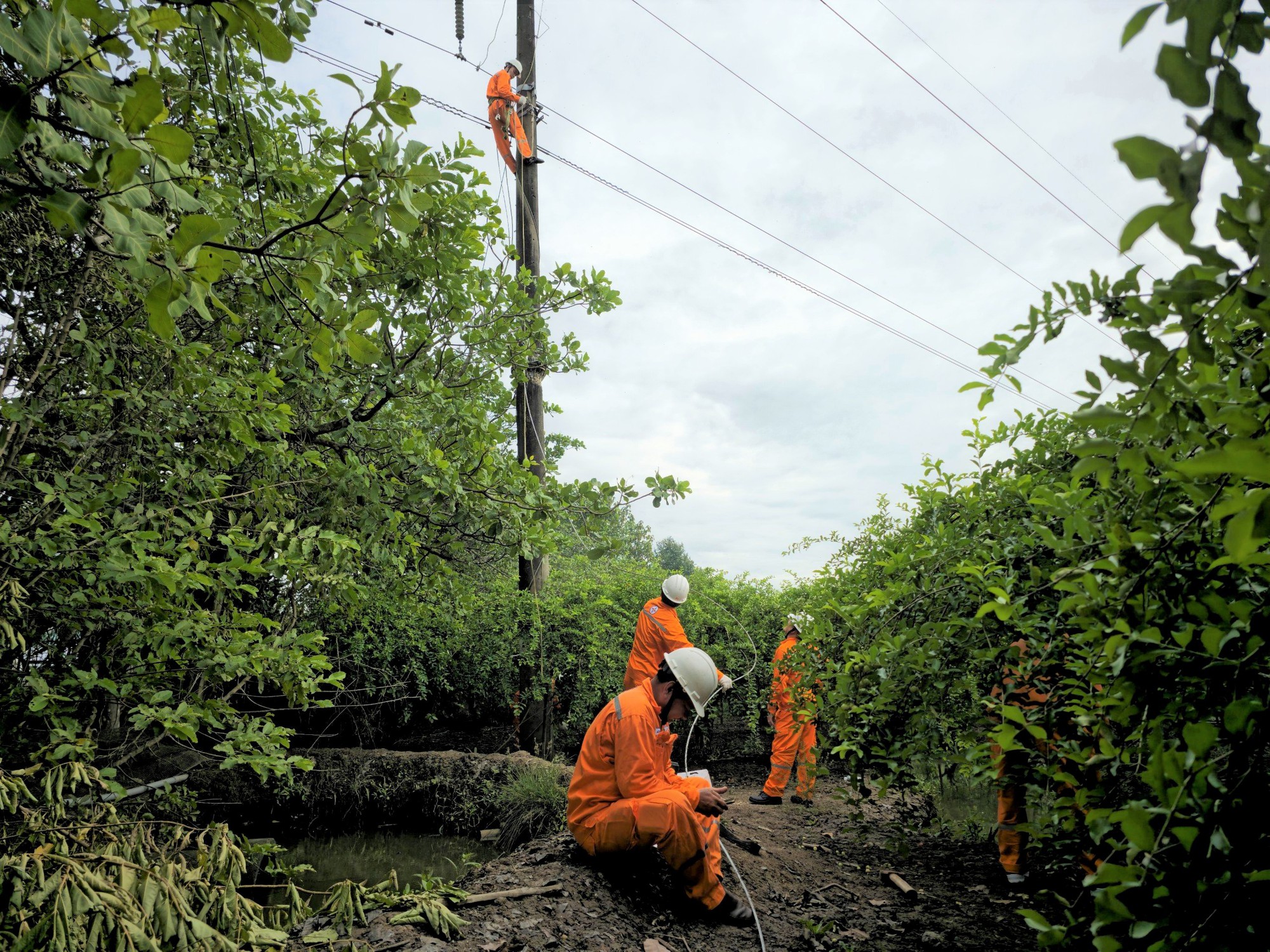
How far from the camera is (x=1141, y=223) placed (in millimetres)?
749

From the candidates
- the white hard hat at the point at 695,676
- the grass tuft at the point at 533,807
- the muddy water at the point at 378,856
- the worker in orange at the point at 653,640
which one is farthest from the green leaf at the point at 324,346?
the worker in orange at the point at 653,640

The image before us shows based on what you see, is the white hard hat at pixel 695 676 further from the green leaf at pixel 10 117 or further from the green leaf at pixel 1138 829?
the green leaf at pixel 10 117

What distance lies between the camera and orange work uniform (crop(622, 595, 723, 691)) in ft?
24.6

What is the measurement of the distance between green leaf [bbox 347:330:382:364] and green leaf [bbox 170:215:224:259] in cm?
51

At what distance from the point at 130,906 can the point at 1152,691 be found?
2.80 meters

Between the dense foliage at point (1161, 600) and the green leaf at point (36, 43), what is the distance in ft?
4.83

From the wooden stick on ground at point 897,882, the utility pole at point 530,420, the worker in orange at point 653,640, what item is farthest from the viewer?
the utility pole at point 530,420

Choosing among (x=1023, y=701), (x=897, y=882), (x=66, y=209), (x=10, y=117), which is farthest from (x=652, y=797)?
(x=10, y=117)

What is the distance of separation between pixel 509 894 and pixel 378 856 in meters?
3.77

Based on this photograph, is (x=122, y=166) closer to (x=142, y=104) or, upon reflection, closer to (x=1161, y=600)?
(x=142, y=104)

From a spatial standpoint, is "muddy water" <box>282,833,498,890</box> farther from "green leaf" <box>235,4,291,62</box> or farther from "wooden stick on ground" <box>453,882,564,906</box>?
"green leaf" <box>235,4,291,62</box>

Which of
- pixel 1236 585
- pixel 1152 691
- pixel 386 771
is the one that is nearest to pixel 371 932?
pixel 1152 691

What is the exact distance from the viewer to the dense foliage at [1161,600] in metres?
0.75

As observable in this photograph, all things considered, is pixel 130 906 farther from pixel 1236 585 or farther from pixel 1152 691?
pixel 1236 585
